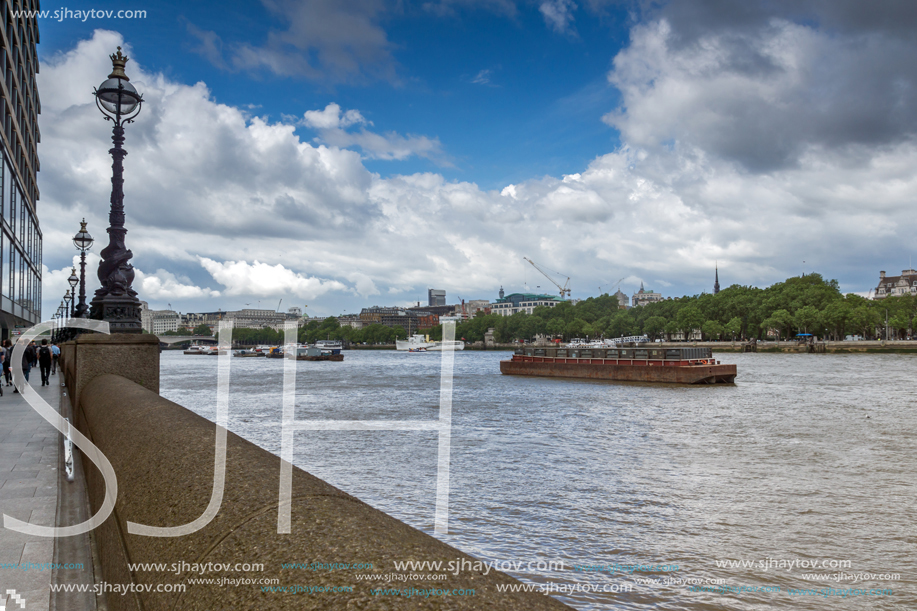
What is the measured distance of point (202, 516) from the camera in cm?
191

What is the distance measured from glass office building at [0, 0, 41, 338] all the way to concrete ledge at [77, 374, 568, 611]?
1492 inches

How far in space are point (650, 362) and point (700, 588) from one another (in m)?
43.1

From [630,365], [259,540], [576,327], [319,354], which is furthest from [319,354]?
[259,540]

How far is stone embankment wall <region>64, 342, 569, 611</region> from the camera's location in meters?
1.42

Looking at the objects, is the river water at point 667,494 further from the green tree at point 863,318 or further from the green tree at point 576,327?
the green tree at point 576,327

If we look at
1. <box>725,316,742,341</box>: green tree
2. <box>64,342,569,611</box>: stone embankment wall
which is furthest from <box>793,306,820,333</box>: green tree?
<box>64,342,569,611</box>: stone embankment wall

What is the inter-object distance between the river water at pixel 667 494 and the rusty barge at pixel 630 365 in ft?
54.8

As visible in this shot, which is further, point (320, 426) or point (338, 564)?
point (320, 426)

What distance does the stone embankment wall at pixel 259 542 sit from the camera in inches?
56.1

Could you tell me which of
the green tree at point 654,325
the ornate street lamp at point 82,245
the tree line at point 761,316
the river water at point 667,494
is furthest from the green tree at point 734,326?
the ornate street lamp at point 82,245

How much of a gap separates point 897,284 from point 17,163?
671ft

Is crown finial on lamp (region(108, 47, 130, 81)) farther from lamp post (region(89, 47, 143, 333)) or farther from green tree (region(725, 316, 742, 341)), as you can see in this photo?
green tree (region(725, 316, 742, 341))

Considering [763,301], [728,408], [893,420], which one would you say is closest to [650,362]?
[728,408]

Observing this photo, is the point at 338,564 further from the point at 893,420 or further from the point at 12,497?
the point at 893,420
